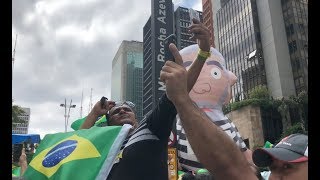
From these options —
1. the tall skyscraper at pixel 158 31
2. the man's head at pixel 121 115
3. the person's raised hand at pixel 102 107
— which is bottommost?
the man's head at pixel 121 115

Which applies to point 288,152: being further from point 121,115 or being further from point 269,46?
point 269,46

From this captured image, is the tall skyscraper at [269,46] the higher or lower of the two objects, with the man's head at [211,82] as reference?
higher

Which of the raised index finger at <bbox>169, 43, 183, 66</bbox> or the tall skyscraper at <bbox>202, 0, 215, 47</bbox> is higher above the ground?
the tall skyscraper at <bbox>202, 0, 215, 47</bbox>

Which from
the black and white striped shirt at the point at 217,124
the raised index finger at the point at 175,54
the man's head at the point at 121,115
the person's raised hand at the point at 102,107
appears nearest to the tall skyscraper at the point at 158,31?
the black and white striped shirt at the point at 217,124

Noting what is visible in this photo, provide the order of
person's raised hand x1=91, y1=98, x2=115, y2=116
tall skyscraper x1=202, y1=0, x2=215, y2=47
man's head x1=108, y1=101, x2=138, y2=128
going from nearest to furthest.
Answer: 1. man's head x1=108, y1=101, x2=138, y2=128
2. person's raised hand x1=91, y1=98, x2=115, y2=116
3. tall skyscraper x1=202, y1=0, x2=215, y2=47

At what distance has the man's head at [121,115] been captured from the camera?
3.17m

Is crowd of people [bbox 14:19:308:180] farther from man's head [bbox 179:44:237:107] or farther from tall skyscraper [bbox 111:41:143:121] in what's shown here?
tall skyscraper [bbox 111:41:143:121]

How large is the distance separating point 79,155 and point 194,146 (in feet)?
3.34

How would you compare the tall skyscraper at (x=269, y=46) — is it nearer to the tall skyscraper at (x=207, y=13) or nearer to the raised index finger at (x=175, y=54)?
the tall skyscraper at (x=207, y=13)

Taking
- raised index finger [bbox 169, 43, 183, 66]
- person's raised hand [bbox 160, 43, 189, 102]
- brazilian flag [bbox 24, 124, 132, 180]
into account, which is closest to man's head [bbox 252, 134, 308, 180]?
person's raised hand [bbox 160, 43, 189, 102]

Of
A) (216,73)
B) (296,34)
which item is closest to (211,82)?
(216,73)

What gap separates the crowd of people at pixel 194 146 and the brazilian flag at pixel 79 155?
0.28 ft

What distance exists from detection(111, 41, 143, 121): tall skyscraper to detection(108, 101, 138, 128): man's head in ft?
245

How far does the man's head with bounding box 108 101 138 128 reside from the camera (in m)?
3.17
